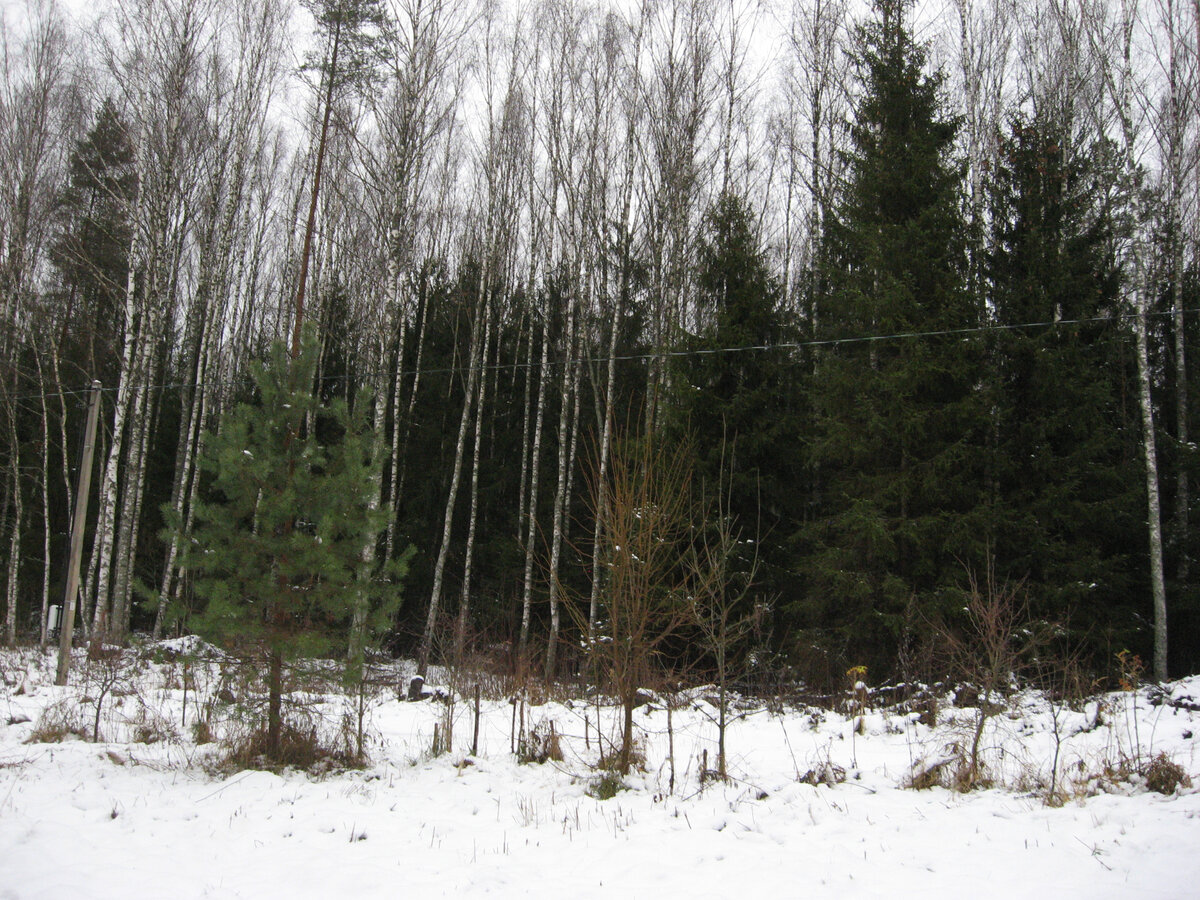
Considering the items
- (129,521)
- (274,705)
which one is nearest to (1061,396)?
(274,705)

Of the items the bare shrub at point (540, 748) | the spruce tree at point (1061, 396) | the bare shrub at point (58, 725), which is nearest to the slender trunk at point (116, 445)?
the bare shrub at point (58, 725)

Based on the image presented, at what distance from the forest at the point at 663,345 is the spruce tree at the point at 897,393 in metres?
0.07

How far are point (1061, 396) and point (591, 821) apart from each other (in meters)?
10.2

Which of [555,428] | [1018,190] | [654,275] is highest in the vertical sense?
[1018,190]

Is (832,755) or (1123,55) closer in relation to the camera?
(832,755)

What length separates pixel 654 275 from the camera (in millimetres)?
14383

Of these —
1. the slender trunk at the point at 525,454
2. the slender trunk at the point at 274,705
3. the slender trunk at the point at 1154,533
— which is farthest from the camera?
the slender trunk at the point at 525,454

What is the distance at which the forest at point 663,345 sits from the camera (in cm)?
740

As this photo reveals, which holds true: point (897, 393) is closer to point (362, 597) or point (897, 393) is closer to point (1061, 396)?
point (1061, 396)

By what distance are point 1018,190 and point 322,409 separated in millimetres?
13949

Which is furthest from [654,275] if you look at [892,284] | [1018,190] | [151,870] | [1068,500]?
[151,870]

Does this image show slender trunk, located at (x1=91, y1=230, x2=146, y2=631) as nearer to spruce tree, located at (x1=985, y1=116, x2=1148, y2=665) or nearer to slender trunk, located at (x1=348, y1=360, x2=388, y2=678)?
slender trunk, located at (x1=348, y1=360, x2=388, y2=678)

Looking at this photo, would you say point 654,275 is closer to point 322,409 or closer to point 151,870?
point 322,409

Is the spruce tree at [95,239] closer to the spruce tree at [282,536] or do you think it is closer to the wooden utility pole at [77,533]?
the wooden utility pole at [77,533]
